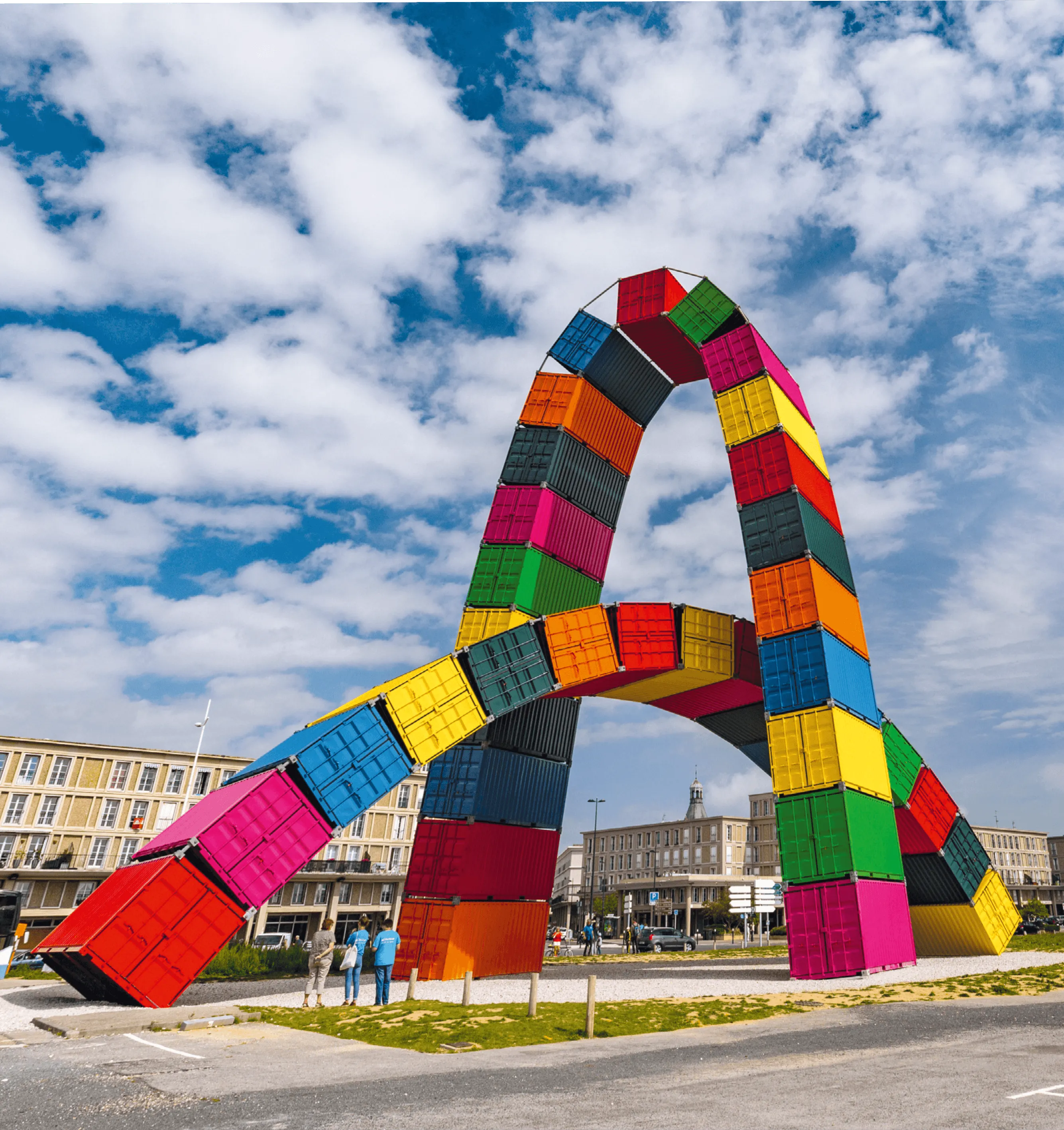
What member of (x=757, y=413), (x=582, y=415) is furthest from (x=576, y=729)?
(x=757, y=413)

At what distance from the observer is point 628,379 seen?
139 ft

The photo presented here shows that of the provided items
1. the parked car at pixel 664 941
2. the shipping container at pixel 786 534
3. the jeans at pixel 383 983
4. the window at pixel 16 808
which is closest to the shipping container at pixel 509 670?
the shipping container at pixel 786 534

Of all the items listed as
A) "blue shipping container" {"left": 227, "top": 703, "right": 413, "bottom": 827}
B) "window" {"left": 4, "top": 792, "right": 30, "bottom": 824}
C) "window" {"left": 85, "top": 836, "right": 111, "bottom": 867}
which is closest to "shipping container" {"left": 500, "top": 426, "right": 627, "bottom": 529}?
"blue shipping container" {"left": 227, "top": 703, "right": 413, "bottom": 827}

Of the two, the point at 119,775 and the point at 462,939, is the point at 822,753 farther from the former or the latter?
the point at 119,775

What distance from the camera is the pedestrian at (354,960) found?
1978 cm

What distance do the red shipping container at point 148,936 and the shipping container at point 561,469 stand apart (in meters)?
21.8

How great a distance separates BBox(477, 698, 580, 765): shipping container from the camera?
111ft

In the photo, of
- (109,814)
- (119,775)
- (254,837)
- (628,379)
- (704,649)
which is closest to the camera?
(254,837)

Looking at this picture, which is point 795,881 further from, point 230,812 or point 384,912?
point 384,912

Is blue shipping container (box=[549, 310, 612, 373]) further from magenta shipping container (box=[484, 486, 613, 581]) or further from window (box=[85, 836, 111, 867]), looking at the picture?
window (box=[85, 836, 111, 867])

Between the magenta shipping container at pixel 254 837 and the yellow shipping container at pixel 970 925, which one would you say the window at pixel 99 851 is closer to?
the magenta shipping container at pixel 254 837

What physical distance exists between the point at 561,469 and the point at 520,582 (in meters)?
6.31

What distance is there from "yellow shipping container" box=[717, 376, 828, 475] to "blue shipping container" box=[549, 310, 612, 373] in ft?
24.1

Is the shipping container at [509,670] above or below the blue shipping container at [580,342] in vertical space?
below
